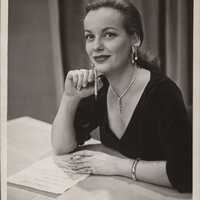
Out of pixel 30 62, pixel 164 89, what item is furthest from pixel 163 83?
pixel 30 62

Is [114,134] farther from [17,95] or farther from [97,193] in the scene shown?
[17,95]

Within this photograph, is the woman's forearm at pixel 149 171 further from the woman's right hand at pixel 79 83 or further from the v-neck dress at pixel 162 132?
the woman's right hand at pixel 79 83

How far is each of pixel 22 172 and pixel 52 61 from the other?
317 mm

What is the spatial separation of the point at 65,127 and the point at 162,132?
0.86 ft

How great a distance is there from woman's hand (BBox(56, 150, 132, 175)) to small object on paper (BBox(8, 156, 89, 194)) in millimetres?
16

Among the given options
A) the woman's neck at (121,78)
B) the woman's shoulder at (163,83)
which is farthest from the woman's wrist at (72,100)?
the woman's shoulder at (163,83)

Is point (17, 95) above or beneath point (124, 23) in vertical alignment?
beneath

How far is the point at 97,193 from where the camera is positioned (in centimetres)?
106

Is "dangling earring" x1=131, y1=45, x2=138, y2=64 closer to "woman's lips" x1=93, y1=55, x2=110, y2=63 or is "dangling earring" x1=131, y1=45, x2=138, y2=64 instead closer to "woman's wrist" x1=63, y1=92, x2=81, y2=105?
"woman's lips" x1=93, y1=55, x2=110, y2=63

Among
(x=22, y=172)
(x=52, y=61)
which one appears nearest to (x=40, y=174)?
(x=22, y=172)

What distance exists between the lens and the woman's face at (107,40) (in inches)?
40.1

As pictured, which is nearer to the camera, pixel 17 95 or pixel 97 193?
pixel 97 193

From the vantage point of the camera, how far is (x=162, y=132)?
39.3 inches

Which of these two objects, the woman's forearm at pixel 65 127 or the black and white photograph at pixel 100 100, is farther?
the woman's forearm at pixel 65 127
